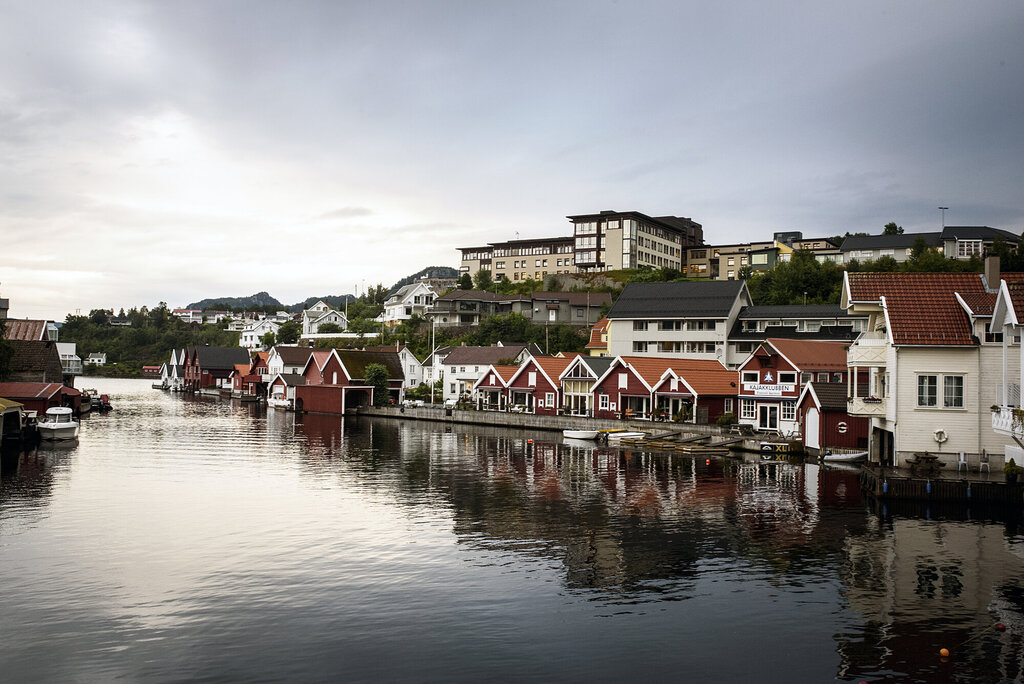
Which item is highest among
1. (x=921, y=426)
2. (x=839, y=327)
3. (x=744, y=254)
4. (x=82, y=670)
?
(x=744, y=254)

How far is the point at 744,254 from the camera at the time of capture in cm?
12625

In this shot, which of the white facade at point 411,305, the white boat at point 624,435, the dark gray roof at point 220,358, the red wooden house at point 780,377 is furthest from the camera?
the dark gray roof at point 220,358

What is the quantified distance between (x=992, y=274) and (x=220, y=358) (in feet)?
443

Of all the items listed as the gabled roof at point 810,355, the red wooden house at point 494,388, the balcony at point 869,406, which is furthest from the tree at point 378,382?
the balcony at point 869,406

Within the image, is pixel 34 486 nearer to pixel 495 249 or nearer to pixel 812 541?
pixel 812 541

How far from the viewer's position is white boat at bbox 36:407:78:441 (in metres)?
59.0

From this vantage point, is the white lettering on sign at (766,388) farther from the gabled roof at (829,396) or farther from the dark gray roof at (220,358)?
the dark gray roof at (220,358)

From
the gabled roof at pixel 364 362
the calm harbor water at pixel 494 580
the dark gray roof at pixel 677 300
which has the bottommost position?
the calm harbor water at pixel 494 580

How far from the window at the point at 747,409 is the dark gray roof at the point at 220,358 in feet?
348

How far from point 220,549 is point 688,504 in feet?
66.5

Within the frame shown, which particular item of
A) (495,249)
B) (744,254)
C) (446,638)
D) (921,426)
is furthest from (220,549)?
(495,249)

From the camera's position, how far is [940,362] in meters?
36.3

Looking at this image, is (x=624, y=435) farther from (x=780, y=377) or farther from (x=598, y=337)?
(x=598, y=337)

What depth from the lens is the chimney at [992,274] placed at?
37094 millimetres
